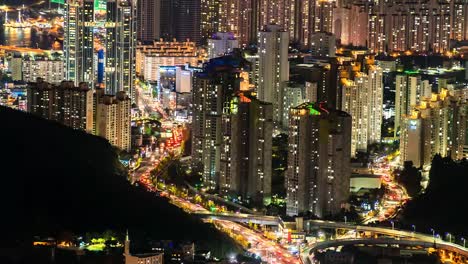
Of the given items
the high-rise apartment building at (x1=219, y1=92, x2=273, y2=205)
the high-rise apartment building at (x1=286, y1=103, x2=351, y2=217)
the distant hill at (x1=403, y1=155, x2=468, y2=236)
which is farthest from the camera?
the high-rise apartment building at (x1=219, y1=92, x2=273, y2=205)

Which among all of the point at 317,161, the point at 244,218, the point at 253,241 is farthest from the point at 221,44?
the point at 253,241

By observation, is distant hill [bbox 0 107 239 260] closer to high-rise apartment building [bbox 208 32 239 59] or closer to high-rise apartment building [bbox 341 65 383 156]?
high-rise apartment building [bbox 341 65 383 156]

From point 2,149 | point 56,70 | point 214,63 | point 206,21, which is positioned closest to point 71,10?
point 56,70

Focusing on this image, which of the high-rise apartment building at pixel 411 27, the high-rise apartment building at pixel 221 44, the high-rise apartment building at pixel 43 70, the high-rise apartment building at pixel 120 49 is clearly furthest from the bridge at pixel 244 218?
the high-rise apartment building at pixel 411 27

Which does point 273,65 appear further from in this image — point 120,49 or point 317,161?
point 317,161

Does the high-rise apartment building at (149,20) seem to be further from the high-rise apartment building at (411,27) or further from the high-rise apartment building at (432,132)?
the high-rise apartment building at (432,132)

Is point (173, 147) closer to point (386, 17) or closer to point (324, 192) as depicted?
point (324, 192)

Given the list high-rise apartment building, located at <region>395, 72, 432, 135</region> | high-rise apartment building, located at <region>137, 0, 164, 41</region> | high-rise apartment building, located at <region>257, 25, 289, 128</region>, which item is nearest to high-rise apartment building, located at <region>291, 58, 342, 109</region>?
high-rise apartment building, located at <region>257, 25, 289, 128</region>
